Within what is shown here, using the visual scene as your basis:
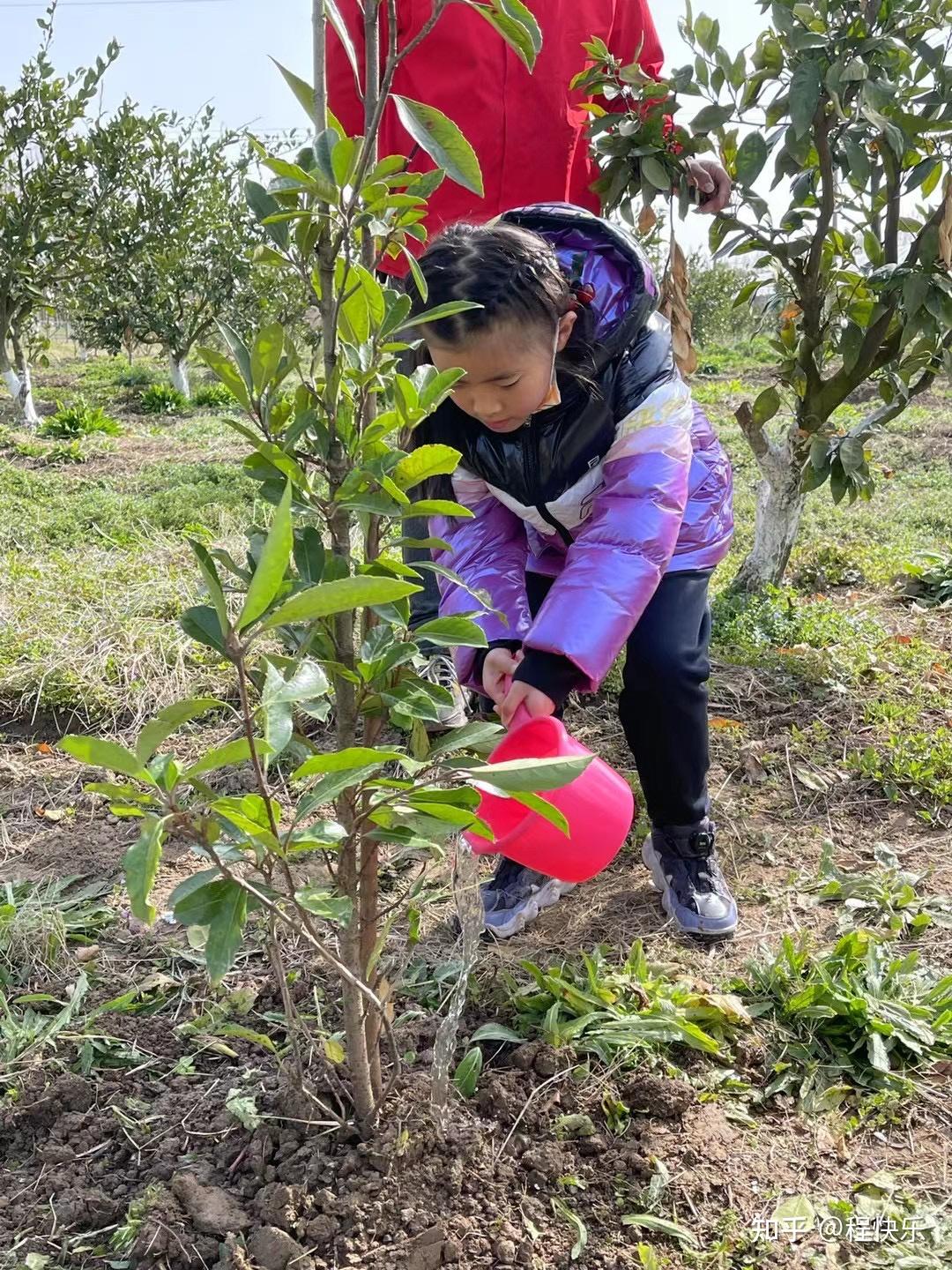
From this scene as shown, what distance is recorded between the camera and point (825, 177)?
2.78 m

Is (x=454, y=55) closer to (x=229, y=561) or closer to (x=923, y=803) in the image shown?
(x=229, y=561)

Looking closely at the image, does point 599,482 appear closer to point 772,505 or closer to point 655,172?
point 655,172

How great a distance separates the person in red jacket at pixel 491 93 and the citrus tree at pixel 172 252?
1021cm

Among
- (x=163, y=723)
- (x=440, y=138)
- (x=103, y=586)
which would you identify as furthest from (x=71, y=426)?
(x=163, y=723)

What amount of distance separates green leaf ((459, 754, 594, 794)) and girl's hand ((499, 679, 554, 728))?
2.11ft

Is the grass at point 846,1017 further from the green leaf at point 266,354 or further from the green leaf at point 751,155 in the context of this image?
the green leaf at point 751,155

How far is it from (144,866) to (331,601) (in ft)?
0.76

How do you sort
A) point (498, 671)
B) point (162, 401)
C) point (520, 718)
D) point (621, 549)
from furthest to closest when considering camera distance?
point (162, 401) < point (498, 671) < point (621, 549) < point (520, 718)

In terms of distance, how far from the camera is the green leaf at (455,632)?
1027mm

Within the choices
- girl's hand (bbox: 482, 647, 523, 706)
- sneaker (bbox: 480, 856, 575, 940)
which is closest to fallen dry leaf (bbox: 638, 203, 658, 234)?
girl's hand (bbox: 482, 647, 523, 706)

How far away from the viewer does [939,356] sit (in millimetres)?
2906

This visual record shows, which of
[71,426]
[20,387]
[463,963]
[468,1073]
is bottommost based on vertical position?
[71,426]

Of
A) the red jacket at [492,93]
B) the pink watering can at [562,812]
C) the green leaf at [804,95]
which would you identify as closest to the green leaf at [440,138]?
the pink watering can at [562,812]

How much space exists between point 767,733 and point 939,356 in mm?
1273
